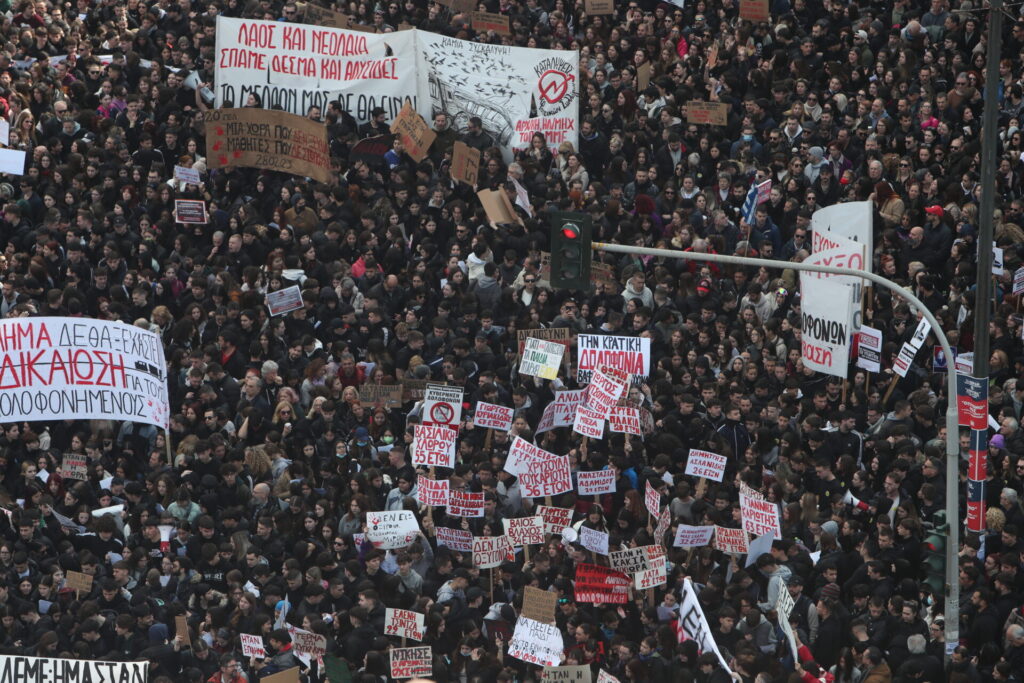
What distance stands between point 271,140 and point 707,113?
5.40 m

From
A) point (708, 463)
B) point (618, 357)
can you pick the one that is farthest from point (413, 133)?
point (708, 463)

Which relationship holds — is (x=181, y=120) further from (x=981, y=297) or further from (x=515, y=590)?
(x=981, y=297)

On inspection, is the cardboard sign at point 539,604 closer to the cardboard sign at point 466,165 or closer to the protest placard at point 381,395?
the protest placard at point 381,395

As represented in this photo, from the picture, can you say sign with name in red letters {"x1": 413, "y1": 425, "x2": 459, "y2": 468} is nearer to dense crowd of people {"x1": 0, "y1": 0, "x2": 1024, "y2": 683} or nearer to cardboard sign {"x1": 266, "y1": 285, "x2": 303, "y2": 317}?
dense crowd of people {"x1": 0, "y1": 0, "x2": 1024, "y2": 683}

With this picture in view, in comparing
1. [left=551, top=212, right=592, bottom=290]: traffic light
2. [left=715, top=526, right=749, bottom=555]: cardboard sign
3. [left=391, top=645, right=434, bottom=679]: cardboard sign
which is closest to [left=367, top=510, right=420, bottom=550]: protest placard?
[left=391, top=645, right=434, bottom=679]: cardboard sign

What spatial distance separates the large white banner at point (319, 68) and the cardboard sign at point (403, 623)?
9567 mm

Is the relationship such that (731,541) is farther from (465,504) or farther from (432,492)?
(432,492)

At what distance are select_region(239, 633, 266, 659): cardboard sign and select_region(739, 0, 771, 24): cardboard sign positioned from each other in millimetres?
12506

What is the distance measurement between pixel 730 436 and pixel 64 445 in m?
6.72

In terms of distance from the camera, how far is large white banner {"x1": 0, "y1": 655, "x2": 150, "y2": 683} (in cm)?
1577

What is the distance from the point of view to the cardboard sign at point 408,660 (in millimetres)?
16500

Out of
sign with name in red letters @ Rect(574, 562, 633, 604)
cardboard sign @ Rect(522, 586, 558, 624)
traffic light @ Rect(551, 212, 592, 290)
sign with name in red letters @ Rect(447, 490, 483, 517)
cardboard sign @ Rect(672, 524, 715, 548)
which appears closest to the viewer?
traffic light @ Rect(551, 212, 592, 290)

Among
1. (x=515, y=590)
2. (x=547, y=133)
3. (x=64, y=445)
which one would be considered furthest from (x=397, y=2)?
(x=515, y=590)

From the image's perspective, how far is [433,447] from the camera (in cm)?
1847
